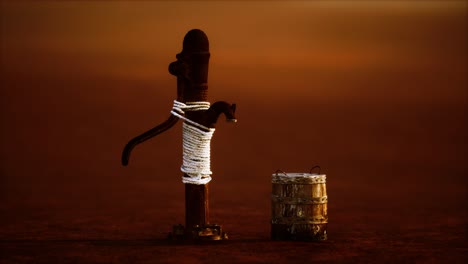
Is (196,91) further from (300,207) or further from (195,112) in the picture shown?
(300,207)

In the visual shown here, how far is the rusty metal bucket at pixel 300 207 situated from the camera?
9.60m

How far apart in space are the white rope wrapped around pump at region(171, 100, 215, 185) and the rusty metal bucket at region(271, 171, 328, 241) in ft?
2.76

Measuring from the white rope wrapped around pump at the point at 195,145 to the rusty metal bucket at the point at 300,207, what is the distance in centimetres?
84

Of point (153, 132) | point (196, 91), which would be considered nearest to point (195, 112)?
point (196, 91)

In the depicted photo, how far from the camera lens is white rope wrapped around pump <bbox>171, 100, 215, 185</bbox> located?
9617 mm

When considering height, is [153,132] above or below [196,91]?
below

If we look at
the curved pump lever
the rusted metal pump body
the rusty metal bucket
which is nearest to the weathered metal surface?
the rusted metal pump body

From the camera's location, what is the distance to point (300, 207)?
31.5 ft

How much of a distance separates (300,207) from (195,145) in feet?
4.41

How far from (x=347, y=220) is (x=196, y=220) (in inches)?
113

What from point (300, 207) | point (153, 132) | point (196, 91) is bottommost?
point (300, 207)


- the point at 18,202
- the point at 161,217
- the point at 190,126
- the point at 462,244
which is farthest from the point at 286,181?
the point at 18,202

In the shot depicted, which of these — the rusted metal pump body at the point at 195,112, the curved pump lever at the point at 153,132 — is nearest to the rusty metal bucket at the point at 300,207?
the rusted metal pump body at the point at 195,112

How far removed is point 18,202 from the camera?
13.7 meters
